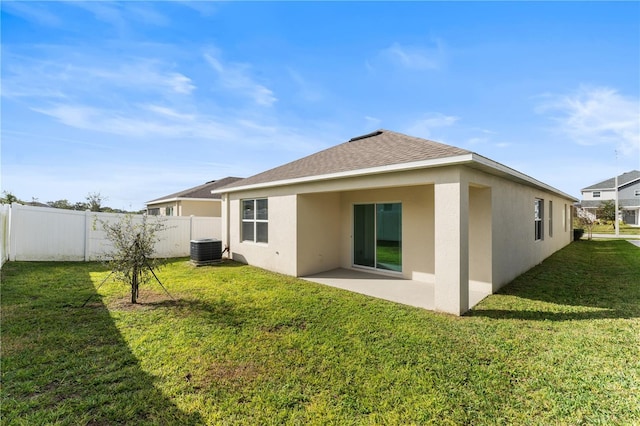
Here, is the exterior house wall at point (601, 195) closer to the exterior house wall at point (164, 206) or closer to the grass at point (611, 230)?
the grass at point (611, 230)

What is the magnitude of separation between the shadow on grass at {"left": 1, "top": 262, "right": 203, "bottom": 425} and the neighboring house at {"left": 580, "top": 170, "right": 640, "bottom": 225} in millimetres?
51602

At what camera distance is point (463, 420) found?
272 cm

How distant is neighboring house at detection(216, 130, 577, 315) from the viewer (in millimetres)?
5785

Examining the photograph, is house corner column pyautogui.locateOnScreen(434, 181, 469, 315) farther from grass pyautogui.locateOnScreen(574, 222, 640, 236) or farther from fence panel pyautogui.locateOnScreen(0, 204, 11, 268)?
grass pyautogui.locateOnScreen(574, 222, 640, 236)

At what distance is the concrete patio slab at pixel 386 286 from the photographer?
263 inches

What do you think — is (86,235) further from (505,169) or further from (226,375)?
(505,169)

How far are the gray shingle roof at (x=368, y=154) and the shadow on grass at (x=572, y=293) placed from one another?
12.0ft

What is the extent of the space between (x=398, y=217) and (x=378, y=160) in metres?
2.59

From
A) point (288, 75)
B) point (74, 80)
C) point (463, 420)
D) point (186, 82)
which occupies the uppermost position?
point (288, 75)

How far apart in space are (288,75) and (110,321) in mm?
9921

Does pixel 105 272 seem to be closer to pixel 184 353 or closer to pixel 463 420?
pixel 184 353

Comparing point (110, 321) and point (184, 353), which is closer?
point (184, 353)

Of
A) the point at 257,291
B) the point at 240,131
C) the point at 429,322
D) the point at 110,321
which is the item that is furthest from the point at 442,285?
the point at 240,131

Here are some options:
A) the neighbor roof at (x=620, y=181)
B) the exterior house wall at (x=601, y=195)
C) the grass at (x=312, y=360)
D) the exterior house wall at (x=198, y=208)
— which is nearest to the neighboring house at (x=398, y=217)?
the grass at (x=312, y=360)
